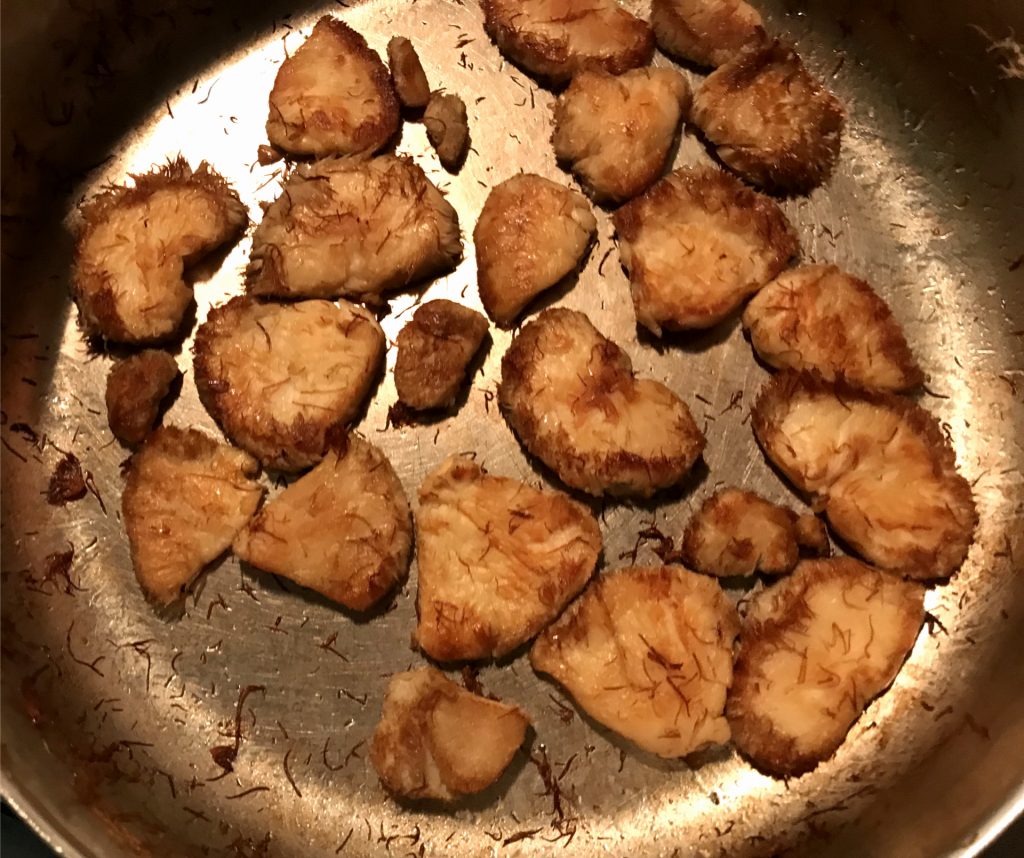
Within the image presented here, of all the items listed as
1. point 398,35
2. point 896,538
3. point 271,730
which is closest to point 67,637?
point 271,730

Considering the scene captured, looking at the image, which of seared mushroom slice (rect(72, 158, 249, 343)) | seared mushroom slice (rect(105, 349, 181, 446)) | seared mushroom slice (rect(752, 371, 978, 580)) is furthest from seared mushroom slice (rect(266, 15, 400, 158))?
seared mushroom slice (rect(752, 371, 978, 580))

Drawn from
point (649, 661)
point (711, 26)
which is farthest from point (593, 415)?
point (711, 26)

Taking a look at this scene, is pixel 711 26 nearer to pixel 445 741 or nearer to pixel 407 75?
pixel 407 75

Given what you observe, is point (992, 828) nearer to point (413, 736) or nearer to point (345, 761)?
point (413, 736)

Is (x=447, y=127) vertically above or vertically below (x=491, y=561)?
above

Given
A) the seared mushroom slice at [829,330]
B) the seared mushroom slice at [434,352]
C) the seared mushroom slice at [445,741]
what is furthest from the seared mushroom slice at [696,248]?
the seared mushroom slice at [445,741]

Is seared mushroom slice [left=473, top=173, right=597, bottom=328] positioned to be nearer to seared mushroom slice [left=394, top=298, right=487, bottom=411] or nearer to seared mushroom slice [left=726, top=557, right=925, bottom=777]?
seared mushroom slice [left=394, top=298, right=487, bottom=411]
